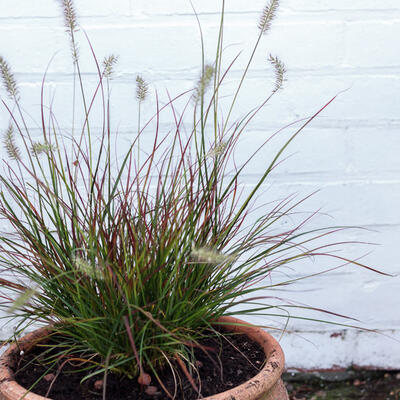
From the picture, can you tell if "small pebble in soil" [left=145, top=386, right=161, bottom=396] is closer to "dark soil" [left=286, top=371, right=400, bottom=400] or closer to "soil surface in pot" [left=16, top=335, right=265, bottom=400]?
"soil surface in pot" [left=16, top=335, right=265, bottom=400]

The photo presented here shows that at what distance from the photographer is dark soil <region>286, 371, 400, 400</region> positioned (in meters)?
1.60

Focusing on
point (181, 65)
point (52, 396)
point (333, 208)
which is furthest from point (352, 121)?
point (52, 396)

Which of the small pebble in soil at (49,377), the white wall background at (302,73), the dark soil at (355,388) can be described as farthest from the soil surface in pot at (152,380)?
the dark soil at (355,388)

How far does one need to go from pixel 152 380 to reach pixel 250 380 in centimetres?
16

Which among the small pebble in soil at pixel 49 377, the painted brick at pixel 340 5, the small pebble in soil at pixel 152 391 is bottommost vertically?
the small pebble in soil at pixel 49 377

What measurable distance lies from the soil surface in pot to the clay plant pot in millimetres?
19

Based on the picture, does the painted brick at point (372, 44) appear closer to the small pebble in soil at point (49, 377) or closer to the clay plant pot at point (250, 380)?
the clay plant pot at point (250, 380)

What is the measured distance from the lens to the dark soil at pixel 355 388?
1.60m

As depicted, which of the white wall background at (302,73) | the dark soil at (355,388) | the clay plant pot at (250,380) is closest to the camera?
the clay plant pot at (250,380)

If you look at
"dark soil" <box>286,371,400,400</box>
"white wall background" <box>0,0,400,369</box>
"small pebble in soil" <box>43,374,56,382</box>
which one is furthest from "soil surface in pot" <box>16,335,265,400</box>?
"dark soil" <box>286,371,400,400</box>

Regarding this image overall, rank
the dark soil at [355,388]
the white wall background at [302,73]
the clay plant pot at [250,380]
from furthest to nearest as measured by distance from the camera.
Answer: the dark soil at [355,388], the white wall background at [302,73], the clay plant pot at [250,380]

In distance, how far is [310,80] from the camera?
1433 millimetres

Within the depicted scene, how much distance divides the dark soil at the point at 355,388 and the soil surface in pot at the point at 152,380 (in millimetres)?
782

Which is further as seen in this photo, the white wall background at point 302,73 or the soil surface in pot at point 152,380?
the white wall background at point 302,73
